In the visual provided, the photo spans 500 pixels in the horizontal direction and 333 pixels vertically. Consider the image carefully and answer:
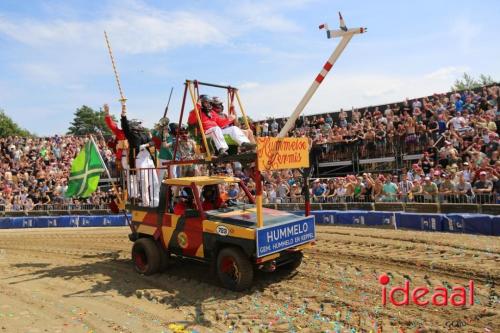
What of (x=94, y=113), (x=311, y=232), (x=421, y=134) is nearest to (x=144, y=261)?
(x=311, y=232)

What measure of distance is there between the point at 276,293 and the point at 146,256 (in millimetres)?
2882

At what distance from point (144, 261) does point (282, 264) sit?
2811 mm

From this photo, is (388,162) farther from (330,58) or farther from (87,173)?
(87,173)

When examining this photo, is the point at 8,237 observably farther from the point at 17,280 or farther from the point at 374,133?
the point at 374,133

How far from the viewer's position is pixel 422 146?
16203 mm

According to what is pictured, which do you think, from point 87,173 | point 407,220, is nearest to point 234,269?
point 87,173

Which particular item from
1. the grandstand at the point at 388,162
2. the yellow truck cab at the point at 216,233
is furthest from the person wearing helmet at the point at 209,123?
the grandstand at the point at 388,162

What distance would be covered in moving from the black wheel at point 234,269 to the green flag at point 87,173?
4.82 meters

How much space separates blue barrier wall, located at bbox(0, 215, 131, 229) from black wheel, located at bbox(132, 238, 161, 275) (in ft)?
33.6

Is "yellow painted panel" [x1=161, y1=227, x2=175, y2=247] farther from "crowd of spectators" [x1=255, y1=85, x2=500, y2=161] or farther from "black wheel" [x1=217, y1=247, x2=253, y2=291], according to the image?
"crowd of spectators" [x1=255, y1=85, x2=500, y2=161]

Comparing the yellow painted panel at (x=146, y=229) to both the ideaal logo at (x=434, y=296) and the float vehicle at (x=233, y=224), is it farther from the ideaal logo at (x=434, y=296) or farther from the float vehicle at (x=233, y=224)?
the ideaal logo at (x=434, y=296)

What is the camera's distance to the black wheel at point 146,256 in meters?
8.30

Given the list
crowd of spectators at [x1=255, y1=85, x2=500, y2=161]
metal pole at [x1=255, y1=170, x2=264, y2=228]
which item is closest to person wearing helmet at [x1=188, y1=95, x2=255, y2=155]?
metal pole at [x1=255, y1=170, x2=264, y2=228]

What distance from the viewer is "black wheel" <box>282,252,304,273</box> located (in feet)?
25.7
